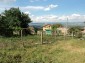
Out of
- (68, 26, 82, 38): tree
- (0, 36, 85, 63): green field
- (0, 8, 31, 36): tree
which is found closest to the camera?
(0, 36, 85, 63): green field

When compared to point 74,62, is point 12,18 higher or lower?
higher

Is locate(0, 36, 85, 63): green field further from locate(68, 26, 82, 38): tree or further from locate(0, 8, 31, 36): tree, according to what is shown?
locate(0, 8, 31, 36): tree

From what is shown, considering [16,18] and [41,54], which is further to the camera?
[16,18]

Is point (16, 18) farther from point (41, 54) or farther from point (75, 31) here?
point (41, 54)

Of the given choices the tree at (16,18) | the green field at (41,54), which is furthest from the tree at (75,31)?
the green field at (41,54)

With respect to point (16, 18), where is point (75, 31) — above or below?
below

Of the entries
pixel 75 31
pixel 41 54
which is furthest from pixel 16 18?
pixel 41 54

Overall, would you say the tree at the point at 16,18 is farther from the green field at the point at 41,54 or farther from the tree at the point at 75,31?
the green field at the point at 41,54

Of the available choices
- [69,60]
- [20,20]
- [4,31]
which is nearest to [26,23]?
[20,20]

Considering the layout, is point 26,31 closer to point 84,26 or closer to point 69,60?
point 84,26

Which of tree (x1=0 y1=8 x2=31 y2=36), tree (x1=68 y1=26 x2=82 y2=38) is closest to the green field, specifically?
tree (x1=68 y1=26 x2=82 y2=38)

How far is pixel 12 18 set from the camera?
3766 centimetres

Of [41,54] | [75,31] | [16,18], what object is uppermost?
[16,18]

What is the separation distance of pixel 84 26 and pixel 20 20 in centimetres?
1500
